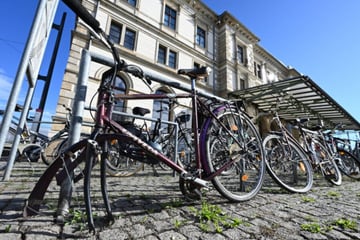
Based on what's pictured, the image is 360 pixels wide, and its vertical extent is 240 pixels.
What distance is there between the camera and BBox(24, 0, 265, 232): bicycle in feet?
3.59

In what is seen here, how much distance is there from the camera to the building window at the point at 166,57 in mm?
11145

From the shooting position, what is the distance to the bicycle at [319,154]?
9.76ft

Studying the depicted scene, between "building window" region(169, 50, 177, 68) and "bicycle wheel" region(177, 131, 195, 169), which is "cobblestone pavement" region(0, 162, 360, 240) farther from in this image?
"building window" region(169, 50, 177, 68)

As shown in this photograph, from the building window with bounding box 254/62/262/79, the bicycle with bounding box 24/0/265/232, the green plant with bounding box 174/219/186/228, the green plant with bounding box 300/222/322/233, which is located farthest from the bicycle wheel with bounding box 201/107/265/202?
the building window with bounding box 254/62/262/79

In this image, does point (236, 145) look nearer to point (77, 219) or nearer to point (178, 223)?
point (178, 223)

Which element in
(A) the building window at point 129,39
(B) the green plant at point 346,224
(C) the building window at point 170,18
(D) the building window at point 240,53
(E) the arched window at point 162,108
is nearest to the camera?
(B) the green plant at point 346,224

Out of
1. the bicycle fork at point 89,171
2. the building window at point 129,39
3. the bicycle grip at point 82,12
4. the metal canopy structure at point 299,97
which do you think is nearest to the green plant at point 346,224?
the bicycle fork at point 89,171

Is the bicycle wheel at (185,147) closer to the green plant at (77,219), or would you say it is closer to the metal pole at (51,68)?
the green plant at (77,219)

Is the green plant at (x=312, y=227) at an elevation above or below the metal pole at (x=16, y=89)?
below

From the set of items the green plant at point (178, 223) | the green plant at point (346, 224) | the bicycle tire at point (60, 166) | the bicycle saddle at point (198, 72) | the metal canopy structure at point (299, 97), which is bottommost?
the green plant at point (178, 223)

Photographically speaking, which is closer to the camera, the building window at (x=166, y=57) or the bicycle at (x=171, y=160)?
the bicycle at (x=171, y=160)

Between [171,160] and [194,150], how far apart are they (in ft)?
1.73

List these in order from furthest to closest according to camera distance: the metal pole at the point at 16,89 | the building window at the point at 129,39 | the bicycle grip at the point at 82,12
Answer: the building window at the point at 129,39, the metal pole at the point at 16,89, the bicycle grip at the point at 82,12

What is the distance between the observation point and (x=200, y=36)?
13.9 metres
